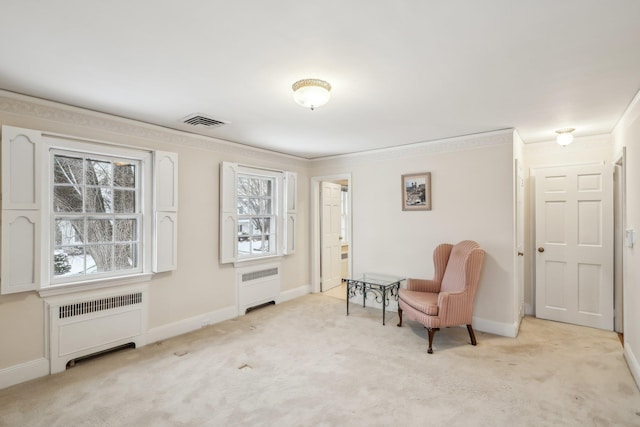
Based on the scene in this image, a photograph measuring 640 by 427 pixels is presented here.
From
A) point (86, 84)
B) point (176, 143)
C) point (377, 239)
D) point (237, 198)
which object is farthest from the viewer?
point (377, 239)

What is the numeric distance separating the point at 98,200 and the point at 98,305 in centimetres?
102

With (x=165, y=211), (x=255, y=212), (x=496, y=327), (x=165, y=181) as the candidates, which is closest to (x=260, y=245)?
(x=255, y=212)

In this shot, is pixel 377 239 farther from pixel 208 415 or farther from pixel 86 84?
pixel 86 84

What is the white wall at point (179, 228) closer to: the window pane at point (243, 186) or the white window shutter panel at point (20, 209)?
the white window shutter panel at point (20, 209)

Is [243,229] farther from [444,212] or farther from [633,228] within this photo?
[633,228]

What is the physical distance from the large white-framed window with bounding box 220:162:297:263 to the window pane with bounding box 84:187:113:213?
1.24 metres

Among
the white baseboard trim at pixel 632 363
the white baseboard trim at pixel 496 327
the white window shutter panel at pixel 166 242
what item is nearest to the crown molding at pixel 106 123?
the white window shutter panel at pixel 166 242

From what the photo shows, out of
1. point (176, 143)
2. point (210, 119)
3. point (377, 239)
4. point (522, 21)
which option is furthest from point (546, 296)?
point (176, 143)

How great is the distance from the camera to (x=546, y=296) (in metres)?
4.18

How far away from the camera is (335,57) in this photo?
78.3 inches

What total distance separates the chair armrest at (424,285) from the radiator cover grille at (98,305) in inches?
122

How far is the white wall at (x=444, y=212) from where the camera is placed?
3668mm

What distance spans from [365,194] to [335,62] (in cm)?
295

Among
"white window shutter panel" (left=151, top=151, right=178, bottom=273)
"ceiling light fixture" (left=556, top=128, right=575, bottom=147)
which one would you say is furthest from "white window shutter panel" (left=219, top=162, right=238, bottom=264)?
"ceiling light fixture" (left=556, top=128, right=575, bottom=147)
